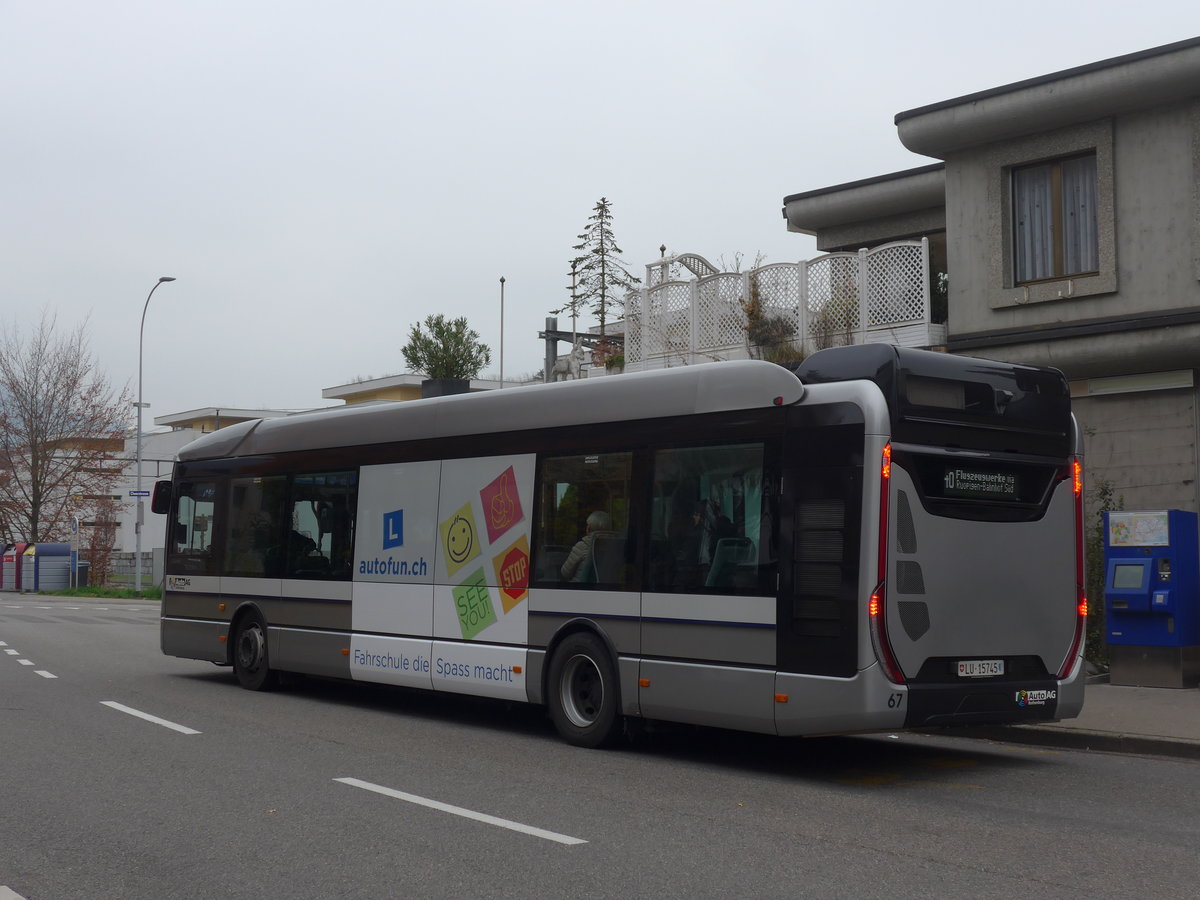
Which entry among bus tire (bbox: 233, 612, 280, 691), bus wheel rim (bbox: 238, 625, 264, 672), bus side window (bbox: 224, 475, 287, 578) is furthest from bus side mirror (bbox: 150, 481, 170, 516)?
bus wheel rim (bbox: 238, 625, 264, 672)

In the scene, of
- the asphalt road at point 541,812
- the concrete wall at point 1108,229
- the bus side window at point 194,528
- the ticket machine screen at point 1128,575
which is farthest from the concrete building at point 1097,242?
the bus side window at point 194,528

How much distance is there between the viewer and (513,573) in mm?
11344

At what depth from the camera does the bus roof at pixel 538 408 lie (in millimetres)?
9508

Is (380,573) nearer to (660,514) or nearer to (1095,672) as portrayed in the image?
(660,514)

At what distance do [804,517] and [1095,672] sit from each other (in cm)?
782

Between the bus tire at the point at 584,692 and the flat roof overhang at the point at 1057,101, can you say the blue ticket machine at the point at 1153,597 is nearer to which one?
the flat roof overhang at the point at 1057,101

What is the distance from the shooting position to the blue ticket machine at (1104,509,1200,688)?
13836 millimetres

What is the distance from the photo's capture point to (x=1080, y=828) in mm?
7422

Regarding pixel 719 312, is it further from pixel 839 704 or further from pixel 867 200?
pixel 839 704

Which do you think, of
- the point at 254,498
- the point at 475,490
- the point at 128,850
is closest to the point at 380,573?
the point at 475,490

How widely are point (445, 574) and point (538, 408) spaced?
6.40 feet

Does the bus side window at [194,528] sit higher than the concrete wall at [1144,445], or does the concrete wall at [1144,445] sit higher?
the concrete wall at [1144,445]

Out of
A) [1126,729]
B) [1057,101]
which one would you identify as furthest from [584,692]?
[1057,101]

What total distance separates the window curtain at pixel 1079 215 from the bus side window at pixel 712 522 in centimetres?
907
